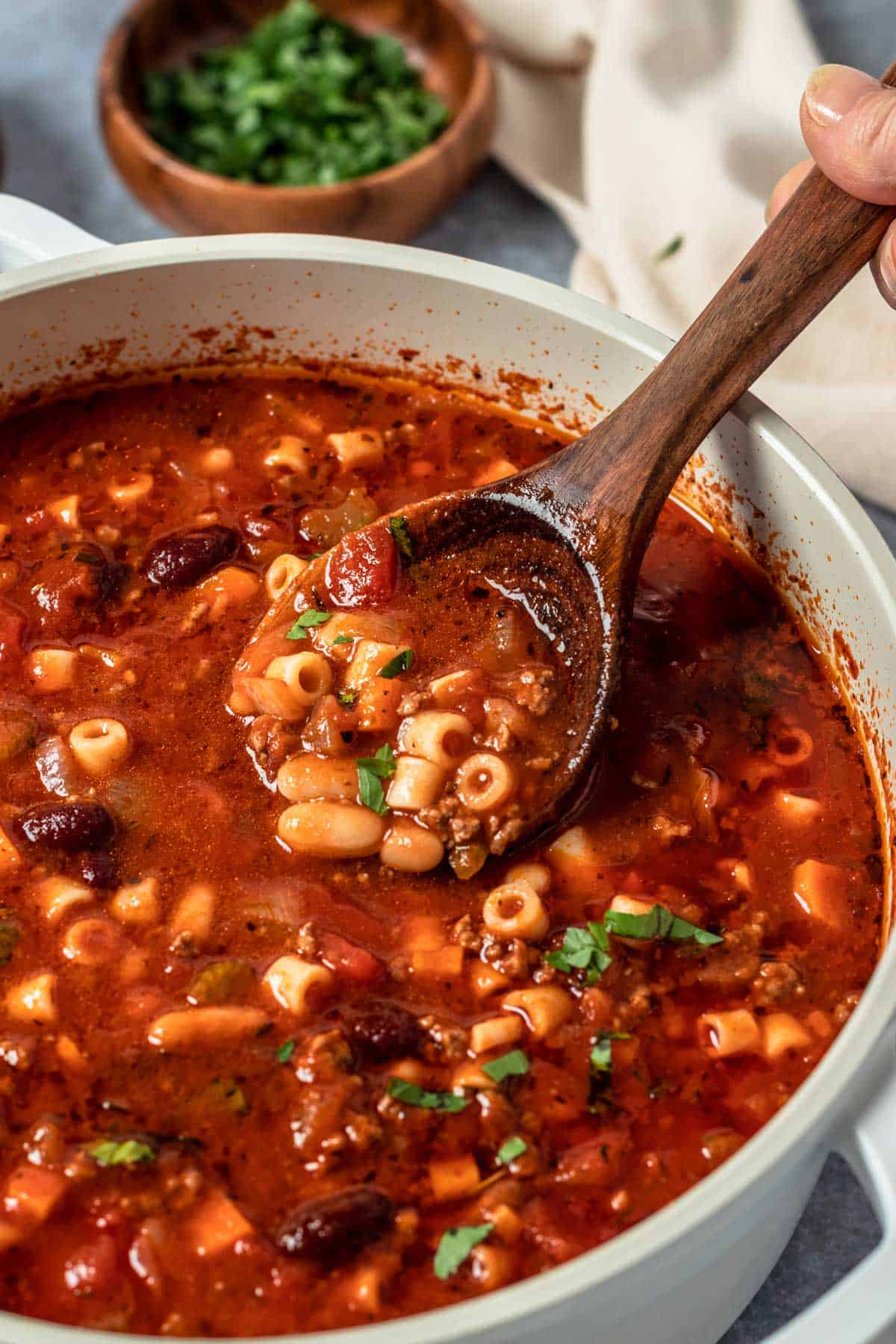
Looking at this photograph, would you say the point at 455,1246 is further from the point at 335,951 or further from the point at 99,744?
the point at 99,744

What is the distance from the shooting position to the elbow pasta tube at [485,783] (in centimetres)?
314

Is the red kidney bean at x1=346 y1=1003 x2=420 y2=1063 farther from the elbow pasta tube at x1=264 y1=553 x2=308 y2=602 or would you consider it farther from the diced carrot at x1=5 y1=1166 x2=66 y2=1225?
the elbow pasta tube at x1=264 y1=553 x2=308 y2=602

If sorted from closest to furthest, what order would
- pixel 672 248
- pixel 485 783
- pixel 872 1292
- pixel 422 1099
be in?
pixel 872 1292 < pixel 422 1099 < pixel 485 783 < pixel 672 248

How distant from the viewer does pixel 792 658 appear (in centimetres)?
355

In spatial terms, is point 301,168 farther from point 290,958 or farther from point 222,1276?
point 222,1276

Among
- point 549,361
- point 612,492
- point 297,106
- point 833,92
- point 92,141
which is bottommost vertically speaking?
point 92,141

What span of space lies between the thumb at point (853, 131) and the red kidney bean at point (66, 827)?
2.06 meters

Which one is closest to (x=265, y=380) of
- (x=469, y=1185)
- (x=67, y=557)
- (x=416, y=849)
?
(x=67, y=557)

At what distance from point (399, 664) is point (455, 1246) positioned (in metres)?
1.25

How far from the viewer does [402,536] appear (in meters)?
3.44

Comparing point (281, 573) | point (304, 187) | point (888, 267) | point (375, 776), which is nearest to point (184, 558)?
point (281, 573)

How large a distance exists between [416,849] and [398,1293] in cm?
87

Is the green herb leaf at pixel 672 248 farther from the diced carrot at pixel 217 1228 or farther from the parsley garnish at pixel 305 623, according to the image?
the diced carrot at pixel 217 1228

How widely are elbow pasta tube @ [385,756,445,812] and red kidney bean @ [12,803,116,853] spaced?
2.00ft
